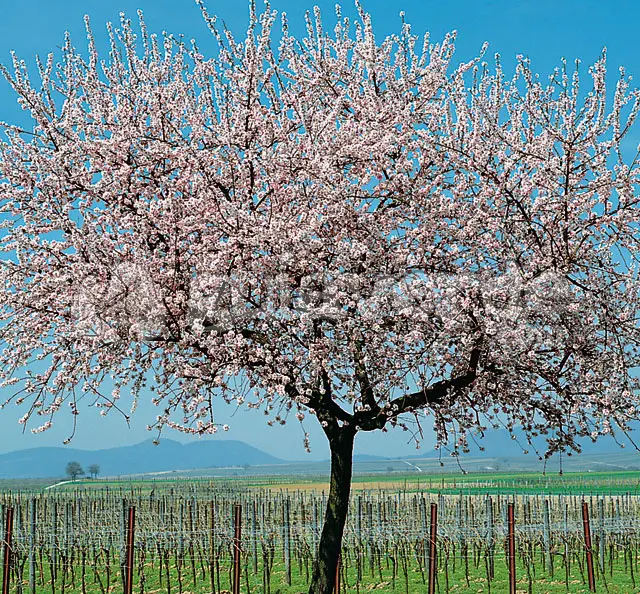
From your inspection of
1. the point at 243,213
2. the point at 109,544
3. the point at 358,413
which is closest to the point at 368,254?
the point at 243,213

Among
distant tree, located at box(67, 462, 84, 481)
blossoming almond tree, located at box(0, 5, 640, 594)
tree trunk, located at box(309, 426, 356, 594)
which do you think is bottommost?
distant tree, located at box(67, 462, 84, 481)

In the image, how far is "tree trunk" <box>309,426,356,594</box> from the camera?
34.3ft

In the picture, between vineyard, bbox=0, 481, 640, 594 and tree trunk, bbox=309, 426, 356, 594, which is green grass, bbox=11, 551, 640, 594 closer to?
vineyard, bbox=0, 481, 640, 594

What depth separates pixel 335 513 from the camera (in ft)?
34.8

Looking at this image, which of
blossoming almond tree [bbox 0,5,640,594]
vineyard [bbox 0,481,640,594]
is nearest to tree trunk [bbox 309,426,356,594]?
blossoming almond tree [bbox 0,5,640,594]

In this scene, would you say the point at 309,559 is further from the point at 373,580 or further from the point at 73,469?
the point at 73,469

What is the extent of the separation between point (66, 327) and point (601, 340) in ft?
23.0

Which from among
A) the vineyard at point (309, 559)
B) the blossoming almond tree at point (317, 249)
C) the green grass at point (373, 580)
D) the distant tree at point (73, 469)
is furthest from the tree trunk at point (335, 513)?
the distant tree at point (73, 469)

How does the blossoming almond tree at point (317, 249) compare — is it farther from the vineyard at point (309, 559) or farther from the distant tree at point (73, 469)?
the distant tree at point (73, 469)

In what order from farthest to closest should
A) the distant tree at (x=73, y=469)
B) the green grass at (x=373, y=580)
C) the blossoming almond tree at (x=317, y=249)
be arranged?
1. the distant tree at (x=73, y=469)
2. the green grass at (x=373, y=580)
3. the blossoming almond tree at (x=317, y=249)

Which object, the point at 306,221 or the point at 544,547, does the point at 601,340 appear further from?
the point at 544,547

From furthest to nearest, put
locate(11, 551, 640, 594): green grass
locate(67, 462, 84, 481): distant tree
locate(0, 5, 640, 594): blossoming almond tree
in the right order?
locate(67, 462, 84, 481): distant tree < locate(11, 551, 640, 594): green grass < locate(0, 5, 640, 594): blossoming almond tree

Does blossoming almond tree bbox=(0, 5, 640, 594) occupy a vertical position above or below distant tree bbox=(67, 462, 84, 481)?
above

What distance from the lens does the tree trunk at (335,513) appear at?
34.3 ft
